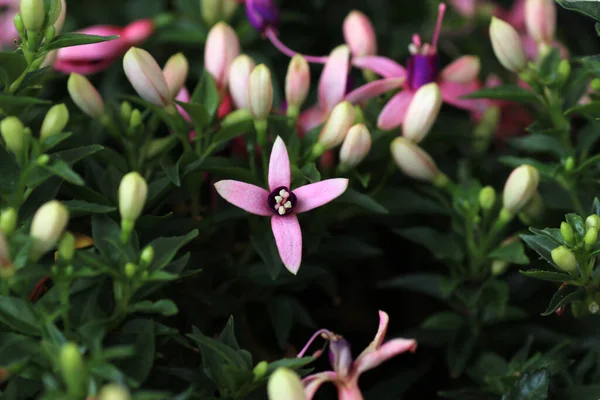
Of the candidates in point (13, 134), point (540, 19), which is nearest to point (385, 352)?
point (13, 134)

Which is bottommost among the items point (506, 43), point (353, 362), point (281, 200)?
point (353, 362)

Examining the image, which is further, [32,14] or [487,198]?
[487,198]

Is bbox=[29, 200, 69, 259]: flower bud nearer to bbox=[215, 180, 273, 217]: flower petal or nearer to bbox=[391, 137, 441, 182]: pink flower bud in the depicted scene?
bbox=[215, 180, 273, 217]: flower petal

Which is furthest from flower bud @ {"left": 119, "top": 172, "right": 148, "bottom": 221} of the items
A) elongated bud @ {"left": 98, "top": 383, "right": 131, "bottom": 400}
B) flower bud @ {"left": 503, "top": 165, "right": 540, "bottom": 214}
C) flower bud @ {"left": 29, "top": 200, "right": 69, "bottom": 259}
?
flower bud @ {"left": 503, "top": 165, "right": 540, "bottom": 214}

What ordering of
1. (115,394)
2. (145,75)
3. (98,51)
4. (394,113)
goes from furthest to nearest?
1. (98,51)
2. (394,113)
3. (145,75)
4. (115,394)

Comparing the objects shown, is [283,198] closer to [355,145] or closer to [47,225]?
[355,145]

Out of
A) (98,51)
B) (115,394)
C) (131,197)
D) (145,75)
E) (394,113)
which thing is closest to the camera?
(115,394)

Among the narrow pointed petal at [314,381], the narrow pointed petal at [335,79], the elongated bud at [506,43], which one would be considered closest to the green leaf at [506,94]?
the elongated bud at [506,43]

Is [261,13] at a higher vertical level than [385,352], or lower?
higher
